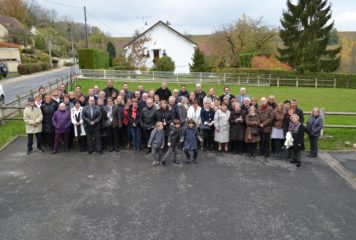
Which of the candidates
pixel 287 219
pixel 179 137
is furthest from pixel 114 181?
pixel 287 219

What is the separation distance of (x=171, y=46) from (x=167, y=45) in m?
0.61

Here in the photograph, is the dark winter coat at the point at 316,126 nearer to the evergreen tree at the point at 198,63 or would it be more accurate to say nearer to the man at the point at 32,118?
the man at the point at 32,118

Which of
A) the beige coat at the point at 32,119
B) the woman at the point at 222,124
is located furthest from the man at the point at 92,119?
the woman at the point at 222,124

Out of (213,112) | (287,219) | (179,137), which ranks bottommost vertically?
(287,219)

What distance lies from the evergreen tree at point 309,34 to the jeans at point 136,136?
101 feet

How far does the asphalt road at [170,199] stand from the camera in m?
5.32

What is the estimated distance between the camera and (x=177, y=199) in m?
6.50

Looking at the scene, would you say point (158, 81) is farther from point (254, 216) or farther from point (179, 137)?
point (254, 216)

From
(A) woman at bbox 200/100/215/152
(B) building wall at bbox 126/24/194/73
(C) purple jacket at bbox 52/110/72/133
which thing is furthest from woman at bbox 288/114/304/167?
(B) building wall at bbox 126/24/194/73

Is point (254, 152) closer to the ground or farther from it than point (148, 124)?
closer to the ground

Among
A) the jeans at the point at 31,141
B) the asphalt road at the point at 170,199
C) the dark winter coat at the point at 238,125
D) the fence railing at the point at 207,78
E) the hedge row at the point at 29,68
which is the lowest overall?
the asphalt road at the point at 170,199

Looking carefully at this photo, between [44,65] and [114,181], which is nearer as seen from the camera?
[114,181]

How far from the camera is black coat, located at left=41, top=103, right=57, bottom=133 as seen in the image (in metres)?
9.46

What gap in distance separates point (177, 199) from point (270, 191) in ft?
6.95
